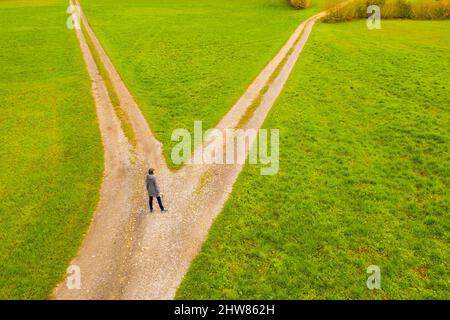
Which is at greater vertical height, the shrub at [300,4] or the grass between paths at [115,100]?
the shrub at [300,4]

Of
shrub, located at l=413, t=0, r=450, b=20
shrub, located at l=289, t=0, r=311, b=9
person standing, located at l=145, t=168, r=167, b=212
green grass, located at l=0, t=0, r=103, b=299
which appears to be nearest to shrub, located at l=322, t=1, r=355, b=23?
shrub, located at l=289, t=0, r=311, b=9

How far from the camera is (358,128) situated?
27125 mm

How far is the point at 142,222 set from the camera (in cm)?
1748

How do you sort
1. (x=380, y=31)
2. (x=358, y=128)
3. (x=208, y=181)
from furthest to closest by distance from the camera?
(x=380, y=31) → (x=358, y=128) → (x=208, y=181)

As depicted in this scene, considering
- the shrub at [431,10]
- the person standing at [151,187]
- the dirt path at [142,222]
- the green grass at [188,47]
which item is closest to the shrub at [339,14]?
the green grass at [188,47]

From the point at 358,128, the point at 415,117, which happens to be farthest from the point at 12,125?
the point at 415,117

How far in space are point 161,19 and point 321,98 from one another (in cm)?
4509

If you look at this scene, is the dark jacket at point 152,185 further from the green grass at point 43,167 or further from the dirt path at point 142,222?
the green grass at point 43,167

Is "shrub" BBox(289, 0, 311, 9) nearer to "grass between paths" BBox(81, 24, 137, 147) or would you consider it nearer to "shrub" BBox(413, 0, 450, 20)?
"shrub" BBox(413, 0, 450, 20)

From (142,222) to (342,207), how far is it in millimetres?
10681

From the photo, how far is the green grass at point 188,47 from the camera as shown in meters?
31.4

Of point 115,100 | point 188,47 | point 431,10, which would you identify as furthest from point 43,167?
point 431,10

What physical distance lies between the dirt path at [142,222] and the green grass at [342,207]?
841mm
